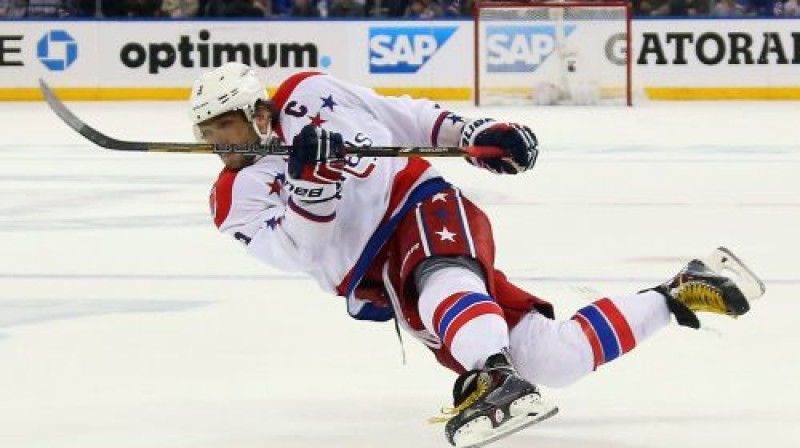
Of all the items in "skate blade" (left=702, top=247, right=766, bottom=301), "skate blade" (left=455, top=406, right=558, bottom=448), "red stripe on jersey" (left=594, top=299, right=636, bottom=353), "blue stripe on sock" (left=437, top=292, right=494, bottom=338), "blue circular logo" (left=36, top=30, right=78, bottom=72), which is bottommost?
"blue circular logo" (left=36, top=30, right=78, bottom=72)

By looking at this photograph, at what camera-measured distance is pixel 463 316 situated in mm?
2896

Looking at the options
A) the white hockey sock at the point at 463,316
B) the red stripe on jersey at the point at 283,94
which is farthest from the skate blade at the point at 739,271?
the red stripe on jersey at the point at 283,94

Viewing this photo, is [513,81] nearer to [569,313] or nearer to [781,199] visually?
[781,199]

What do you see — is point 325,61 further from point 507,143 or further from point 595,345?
point 595,345

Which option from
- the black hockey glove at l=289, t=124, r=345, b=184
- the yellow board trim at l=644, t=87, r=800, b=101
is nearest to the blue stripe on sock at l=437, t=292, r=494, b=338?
the black hockey glove at l=289, t=124, r=345, b=184

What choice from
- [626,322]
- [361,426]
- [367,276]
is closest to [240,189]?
[367,276]

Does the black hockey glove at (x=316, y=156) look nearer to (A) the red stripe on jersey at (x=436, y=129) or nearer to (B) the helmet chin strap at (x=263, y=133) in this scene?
(B) the helmet chin strap at (x=263, y=133)

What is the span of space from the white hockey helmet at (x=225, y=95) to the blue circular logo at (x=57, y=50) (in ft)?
39.3

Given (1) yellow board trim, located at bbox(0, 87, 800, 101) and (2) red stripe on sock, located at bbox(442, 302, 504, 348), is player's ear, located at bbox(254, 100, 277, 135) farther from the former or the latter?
(1) yellow board trim, located at bbox(0, 87, 800, 101)

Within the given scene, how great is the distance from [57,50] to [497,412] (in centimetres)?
1257

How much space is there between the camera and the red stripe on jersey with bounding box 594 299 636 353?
306 cm

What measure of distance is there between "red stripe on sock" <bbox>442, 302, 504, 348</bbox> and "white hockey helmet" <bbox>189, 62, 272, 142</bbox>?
0.49 metres

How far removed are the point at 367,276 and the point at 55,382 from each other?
2.48 ft

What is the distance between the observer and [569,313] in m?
4.41
